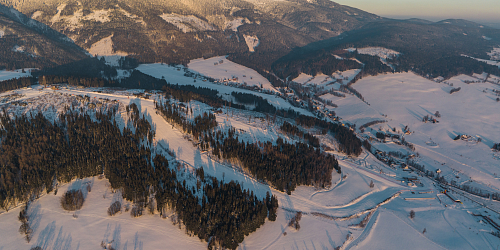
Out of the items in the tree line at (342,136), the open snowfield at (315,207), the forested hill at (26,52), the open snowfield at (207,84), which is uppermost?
the forested hill at (26,52)

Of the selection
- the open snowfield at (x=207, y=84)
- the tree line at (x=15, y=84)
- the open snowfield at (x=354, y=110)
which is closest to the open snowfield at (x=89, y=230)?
the tree line at (x=15, y=84)

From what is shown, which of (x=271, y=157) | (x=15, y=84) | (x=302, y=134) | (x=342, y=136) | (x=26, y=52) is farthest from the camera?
(x=26, y=52)

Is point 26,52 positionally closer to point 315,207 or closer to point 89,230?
point 89,230

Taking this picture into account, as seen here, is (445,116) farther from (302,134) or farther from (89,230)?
(89,230)

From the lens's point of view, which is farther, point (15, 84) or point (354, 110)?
point (354, 110)

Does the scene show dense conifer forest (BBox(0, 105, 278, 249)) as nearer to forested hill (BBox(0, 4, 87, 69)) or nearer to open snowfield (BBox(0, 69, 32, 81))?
open snowfield (BBox(0, 69, 32, 81))

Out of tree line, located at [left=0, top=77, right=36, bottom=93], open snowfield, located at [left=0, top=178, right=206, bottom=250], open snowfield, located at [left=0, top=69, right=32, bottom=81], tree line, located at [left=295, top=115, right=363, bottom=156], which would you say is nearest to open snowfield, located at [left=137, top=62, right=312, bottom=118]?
tree line, located at [left=295, top=115, right=363, bottom=156]

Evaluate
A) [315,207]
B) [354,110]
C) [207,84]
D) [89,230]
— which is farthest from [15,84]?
[354,110]

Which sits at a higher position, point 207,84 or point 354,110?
point 207,84

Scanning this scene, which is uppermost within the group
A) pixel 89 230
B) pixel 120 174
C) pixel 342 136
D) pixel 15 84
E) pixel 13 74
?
pixel 13 74

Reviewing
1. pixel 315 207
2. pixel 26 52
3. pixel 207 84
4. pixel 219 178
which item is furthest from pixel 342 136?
pixel 26 52

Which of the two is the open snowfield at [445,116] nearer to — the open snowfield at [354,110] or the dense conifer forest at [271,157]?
the open snowfield at [354,110]

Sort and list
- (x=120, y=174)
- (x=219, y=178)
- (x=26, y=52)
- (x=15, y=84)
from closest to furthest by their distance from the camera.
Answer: (x=120, y=174), (x=219, y=178), (x=15, y=84), (x=26, y=52)
